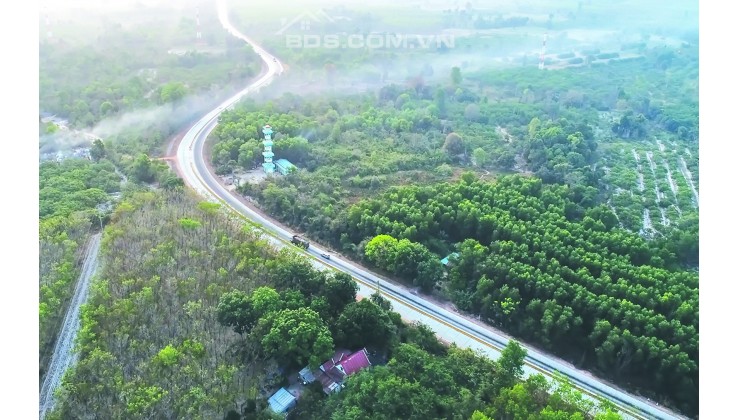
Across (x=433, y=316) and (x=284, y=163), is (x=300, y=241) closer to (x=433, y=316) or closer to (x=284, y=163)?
(x=433, y=316)

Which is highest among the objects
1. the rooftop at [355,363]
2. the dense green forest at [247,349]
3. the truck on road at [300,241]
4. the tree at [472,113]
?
the dense green forest at [247,349]

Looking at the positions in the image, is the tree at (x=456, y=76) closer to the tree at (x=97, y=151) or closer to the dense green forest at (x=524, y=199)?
the dense green forest at (x=524, y=199)

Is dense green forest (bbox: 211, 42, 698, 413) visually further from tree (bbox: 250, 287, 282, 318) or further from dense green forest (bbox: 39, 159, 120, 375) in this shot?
dense green forest (bbox: 39, 159, 120, 375)

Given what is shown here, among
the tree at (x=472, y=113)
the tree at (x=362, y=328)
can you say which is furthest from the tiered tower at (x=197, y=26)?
the tree at (x=362, y=328)

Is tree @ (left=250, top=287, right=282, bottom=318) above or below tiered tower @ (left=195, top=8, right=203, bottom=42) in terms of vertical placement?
below

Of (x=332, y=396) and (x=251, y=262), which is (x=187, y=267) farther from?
(x=332, y=396)

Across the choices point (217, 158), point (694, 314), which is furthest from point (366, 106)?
point (694, 314)

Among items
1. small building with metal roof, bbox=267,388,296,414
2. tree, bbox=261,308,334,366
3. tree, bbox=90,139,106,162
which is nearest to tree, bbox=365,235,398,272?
tree, bbox=261,308,334,366
